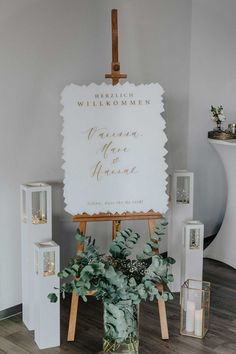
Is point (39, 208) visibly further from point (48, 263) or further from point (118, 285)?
point (118, 285)

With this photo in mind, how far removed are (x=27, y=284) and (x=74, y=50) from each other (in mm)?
1318

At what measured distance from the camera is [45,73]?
10.2ft

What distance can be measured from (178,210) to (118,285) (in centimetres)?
109

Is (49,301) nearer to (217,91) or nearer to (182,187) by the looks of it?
(182,187)

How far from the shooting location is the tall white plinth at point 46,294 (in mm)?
2754

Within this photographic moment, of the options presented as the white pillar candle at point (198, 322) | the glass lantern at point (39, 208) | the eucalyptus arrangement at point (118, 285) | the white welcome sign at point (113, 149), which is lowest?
the white pillar candle at point (198, 322)

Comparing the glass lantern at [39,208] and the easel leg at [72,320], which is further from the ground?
the glass lantern at [39,208]

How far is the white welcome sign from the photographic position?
275 cm

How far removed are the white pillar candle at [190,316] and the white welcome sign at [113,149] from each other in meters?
0.51

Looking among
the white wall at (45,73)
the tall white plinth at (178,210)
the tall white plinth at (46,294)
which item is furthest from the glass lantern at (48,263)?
the tall white plinth at (178,210)

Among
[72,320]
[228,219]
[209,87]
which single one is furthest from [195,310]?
[209,87]

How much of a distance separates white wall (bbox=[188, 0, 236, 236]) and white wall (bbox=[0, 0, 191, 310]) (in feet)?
1.77

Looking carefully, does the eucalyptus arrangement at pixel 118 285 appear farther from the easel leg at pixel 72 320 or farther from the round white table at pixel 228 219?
the round white table at pixel 228 219

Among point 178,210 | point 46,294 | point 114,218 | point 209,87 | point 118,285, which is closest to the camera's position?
point 118,285
